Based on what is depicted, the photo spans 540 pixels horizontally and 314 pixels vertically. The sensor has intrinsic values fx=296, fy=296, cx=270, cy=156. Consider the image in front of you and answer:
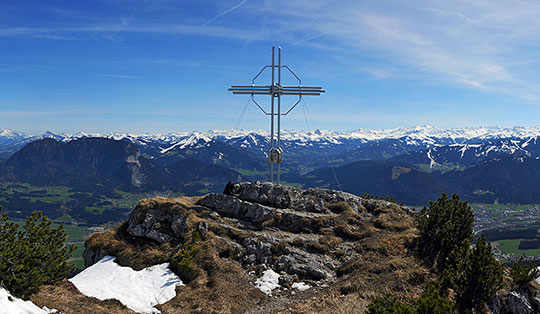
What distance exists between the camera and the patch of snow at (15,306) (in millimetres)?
12031

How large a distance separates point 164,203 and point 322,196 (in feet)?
58.4

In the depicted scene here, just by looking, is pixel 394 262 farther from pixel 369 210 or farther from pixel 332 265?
pixel 369 210

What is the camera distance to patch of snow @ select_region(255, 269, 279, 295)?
2053 centimetres

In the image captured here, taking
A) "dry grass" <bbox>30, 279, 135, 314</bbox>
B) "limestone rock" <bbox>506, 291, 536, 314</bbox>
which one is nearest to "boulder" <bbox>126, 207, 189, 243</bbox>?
"dry grass" <bbox>30, 279, 135, 314</bbox>

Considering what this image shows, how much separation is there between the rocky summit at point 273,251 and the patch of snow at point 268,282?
7 centimetres

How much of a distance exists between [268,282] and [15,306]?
46.3ft

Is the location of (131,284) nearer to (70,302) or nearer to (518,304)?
(70,302)

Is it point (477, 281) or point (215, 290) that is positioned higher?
point (477, 281)

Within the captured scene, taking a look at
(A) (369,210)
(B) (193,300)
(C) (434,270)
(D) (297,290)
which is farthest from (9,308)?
(A) (369,210)

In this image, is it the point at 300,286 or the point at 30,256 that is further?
the point at 300,286

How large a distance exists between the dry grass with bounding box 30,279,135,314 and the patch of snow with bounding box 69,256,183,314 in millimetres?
832

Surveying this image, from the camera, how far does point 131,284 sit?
2097 cm

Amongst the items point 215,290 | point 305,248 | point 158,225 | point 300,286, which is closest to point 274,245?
point 305,248

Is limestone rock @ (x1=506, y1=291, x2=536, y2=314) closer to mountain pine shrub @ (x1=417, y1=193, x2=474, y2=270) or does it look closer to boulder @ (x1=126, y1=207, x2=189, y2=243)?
mountain pine shrub @ (x1=417, y1=193, x2=474, y2=270)
